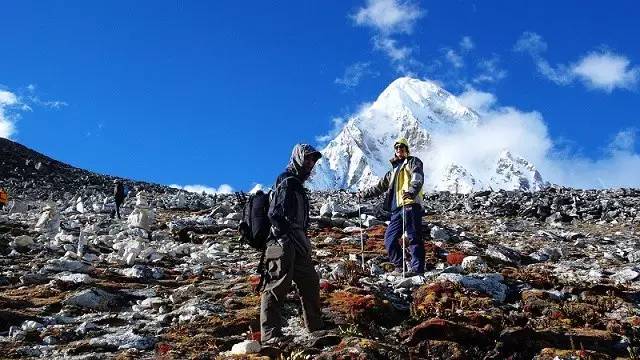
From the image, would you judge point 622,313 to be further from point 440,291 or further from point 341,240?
point 341,240

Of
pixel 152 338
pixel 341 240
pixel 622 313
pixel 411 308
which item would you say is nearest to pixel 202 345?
pixel 152 338

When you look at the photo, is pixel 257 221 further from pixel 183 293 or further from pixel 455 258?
pixel 455 258

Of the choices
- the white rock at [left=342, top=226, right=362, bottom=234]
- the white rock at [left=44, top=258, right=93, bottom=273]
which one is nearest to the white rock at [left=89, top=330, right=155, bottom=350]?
the white rock at [left=44, top=258, right=93, bottom=273]

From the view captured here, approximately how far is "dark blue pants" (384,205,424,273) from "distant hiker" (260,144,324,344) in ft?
12.7

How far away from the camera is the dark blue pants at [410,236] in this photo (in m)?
12.2

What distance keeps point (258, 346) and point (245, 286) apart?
14.3 ft

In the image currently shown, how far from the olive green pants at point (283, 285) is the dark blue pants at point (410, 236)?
3874 mm

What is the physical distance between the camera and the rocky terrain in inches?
319

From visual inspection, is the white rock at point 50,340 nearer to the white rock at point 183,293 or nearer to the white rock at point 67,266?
the white rock at point 183,293

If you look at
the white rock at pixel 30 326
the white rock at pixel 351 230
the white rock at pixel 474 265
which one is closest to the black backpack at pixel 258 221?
the white rock at pixel 30 326

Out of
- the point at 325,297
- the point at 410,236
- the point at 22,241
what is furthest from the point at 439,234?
the point at 22,241

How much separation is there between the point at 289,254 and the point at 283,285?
0.39 metres

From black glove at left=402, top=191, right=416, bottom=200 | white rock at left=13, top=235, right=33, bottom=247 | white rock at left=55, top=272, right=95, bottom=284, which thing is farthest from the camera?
white rock at left=13, top=235, right=33, bottom=247

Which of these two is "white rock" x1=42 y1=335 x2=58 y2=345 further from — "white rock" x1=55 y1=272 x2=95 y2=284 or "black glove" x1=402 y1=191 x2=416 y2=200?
"black glove" x1=402 y1=191 x2=416 y2=200
